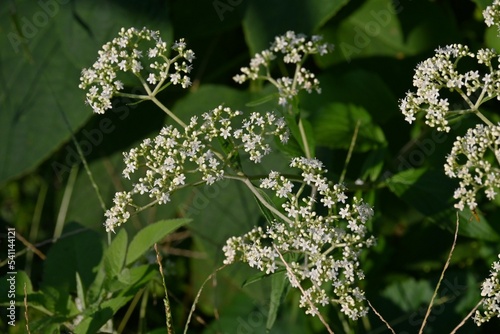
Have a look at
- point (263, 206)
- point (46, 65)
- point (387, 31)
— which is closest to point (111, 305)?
point (263, 206)

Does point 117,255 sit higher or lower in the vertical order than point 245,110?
lower

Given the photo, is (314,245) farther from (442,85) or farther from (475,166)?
(442,85)

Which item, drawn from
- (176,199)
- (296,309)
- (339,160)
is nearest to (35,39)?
(176,199)

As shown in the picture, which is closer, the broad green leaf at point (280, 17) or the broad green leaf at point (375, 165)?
the broad green leaf at point (375, 165)

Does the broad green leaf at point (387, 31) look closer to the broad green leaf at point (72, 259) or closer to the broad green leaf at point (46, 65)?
the broad green leaf at point (46, 65)

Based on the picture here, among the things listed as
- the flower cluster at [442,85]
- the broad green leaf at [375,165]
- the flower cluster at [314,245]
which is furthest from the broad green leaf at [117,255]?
the flower cluster at [442,85]

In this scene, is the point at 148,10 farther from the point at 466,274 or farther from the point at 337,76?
the point at 466,274
